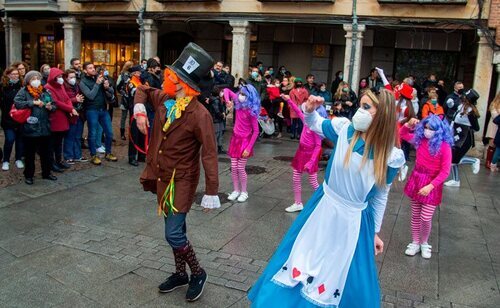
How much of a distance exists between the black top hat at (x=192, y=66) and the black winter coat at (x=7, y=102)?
5638 millimetres

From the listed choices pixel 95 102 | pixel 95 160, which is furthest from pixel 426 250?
pixel 95 102

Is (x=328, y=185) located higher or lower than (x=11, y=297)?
higher

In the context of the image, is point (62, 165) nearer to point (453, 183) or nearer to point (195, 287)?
point (195, 287)

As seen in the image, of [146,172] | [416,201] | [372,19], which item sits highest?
[372,19]

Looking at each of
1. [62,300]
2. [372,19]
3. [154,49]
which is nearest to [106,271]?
[62,300]

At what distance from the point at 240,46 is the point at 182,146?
12958 mm

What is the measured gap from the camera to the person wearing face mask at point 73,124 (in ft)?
32.0

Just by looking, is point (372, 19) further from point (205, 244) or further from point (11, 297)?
point (11, 297)

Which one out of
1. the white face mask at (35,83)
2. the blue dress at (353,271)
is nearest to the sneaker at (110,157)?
the white face mask at (35,83)

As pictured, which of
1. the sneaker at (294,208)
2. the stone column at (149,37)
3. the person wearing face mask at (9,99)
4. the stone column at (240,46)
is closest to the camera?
the sneaker at (294,208)

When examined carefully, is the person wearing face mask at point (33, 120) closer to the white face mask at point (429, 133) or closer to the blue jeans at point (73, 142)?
the blue jeans at point (73, 142)

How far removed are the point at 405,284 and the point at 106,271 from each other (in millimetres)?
3062

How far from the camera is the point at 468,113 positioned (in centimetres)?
1016

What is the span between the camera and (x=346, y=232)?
3461 mm
